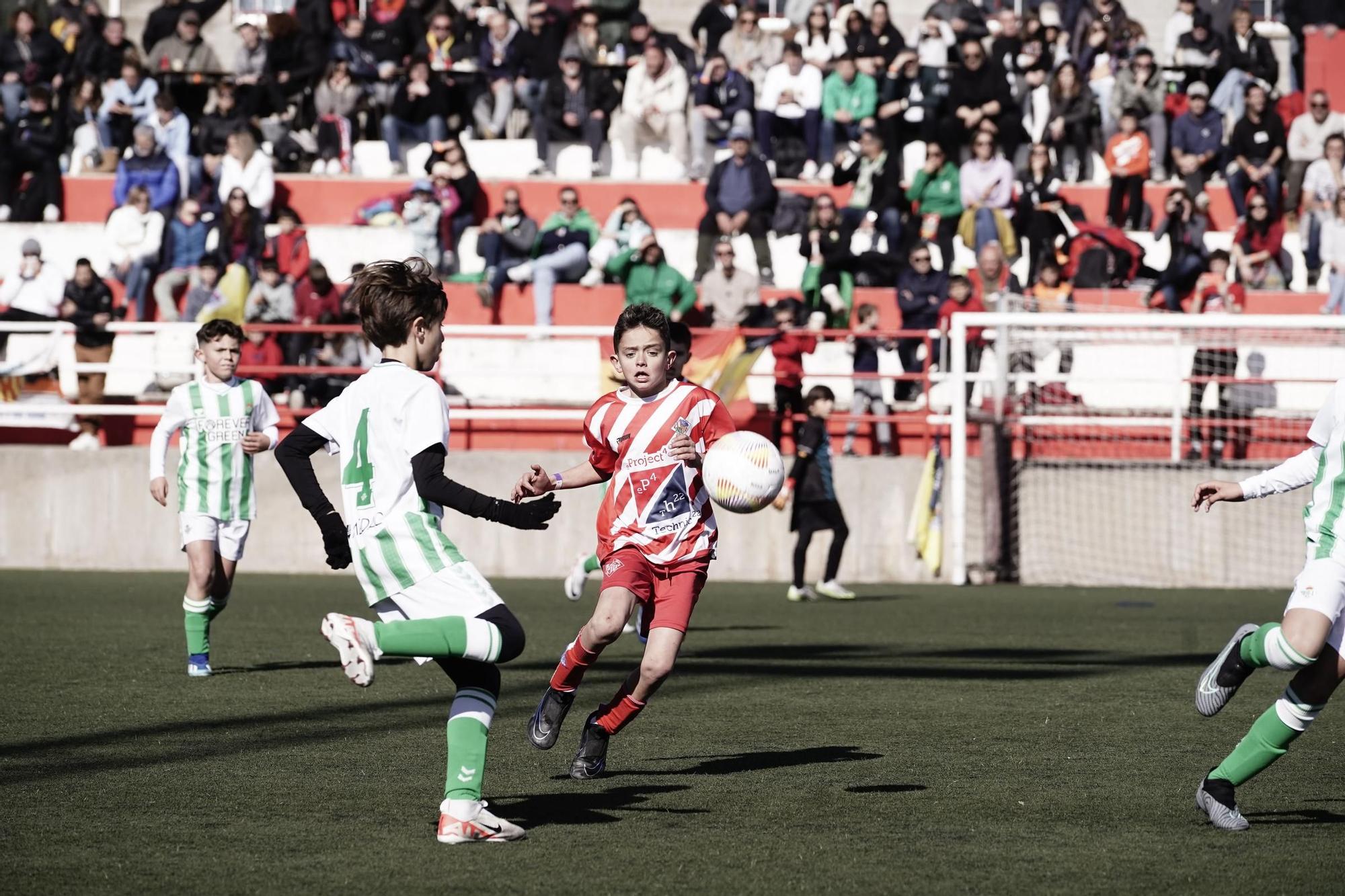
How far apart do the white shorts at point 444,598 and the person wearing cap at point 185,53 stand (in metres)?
17.9

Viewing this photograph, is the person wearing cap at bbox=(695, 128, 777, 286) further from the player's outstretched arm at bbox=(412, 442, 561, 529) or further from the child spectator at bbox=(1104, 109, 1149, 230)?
the player's outstretched arm at bbox=(412, 442, 561, 529)

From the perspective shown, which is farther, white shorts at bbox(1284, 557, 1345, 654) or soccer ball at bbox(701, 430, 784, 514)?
soccer ball at bbox(701, 430, 784, 514)

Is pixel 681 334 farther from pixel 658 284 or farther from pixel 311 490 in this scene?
pixel 658 284

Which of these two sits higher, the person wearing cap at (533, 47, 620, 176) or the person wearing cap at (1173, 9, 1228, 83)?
the person wearing cap at (1173, 9, 1228, 83)

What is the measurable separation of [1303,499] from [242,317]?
9.72 m

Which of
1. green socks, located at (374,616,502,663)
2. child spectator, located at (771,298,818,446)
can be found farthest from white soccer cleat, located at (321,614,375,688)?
child spectator, located at (771,298,818,446)

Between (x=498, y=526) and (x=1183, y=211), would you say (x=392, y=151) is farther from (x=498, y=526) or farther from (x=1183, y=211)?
(x=1183, y=211)

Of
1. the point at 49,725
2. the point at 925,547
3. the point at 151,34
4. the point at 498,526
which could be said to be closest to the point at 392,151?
the point at 151,34

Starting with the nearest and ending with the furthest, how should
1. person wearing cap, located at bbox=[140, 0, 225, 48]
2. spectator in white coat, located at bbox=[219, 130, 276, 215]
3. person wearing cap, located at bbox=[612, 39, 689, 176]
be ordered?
spectator in white coat, located at bbox=[219, 130, 276, 215] < person wearing cap, located at bbox=[612, 39, 689, 176] < person wearing cap, located at bbox=[140, 0, 225, 48]

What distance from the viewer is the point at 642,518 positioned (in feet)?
20.8

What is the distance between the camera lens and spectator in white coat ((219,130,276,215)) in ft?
64.3

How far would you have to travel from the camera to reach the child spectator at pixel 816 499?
1405 cm

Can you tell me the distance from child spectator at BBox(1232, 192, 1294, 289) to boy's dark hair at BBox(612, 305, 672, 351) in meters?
13.7

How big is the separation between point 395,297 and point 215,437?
A: 477 centimetres
